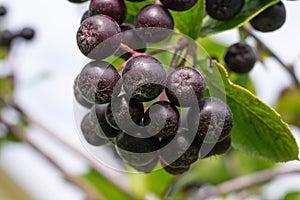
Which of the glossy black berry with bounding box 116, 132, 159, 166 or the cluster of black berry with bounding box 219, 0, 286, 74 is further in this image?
the cluster of black berry with bounding box 219, 0, 286, 74

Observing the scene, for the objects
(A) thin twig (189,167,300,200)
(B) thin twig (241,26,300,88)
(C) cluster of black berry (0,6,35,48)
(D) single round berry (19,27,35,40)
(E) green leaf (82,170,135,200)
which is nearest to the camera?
(B) thin twig (241,26,300,88)

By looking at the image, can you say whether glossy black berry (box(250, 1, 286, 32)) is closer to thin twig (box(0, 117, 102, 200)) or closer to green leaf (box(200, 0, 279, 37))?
green leaf (box(200, 0, 279, 37))

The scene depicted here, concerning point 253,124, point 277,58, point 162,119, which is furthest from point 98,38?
point 277,58

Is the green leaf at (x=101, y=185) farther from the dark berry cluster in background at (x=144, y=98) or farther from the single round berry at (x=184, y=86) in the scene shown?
the single round berry at (x=184, y=86)

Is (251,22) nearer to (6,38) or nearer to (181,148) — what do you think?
(181,148)

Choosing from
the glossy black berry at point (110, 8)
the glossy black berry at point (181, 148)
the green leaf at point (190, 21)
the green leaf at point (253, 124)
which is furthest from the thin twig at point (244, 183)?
the glossy black berry at point (110, 8)

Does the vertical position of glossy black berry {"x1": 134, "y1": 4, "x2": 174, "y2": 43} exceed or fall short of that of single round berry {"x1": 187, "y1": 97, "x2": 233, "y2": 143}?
it exceeds it

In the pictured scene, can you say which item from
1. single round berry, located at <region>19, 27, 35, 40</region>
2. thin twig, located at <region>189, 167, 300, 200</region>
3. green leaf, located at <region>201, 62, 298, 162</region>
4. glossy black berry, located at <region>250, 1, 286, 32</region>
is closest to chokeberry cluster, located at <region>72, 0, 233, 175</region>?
green leaf, located at <region>201, 62, 298, 162</region>
